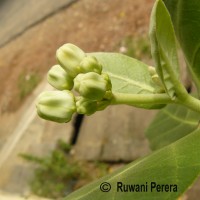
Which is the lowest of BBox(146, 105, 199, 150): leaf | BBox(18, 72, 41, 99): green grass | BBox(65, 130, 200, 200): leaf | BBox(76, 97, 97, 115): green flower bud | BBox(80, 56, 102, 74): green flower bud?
BBox(18, 72, 41, 99): green grass

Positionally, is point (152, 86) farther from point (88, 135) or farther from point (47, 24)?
point (47, 24)

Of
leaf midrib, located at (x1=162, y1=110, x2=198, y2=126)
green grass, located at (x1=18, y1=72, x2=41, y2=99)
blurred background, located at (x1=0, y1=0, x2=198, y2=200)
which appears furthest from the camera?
green grass, located at (x1=18, y1=72, x2=41, y2=99)

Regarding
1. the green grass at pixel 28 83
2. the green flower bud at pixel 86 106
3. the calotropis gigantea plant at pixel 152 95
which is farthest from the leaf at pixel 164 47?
the green grass at pixel 28 83

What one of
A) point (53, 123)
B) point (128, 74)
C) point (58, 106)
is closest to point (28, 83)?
point (53, 123)

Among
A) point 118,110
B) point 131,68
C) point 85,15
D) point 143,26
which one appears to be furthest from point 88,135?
point 131,68

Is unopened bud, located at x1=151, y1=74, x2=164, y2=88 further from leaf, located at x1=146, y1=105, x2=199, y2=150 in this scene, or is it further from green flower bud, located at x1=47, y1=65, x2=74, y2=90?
leaf, located at x1=146, y1=105, x2=199, y2=150

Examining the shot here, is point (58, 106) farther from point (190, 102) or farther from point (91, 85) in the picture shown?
point (190, 102)

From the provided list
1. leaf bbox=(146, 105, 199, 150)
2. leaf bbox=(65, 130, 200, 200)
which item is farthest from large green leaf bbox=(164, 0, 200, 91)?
leaf bbox=(146, 105, 199, 150)

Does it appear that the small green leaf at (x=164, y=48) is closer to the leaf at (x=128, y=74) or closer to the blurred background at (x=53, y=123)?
the leaf at (x=128, y=74)
